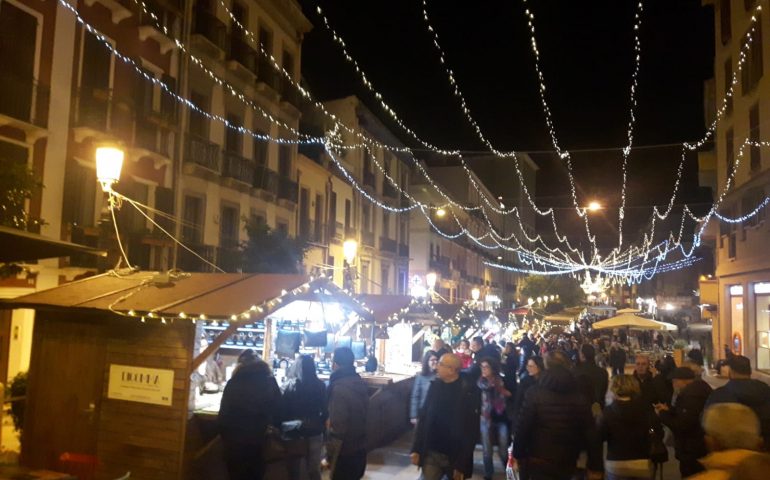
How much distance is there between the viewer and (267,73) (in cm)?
2111

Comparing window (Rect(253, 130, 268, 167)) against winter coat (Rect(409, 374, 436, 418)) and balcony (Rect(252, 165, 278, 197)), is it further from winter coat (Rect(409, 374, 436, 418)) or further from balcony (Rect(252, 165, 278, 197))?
winter coat (Rect(409, 374, 436, 418))

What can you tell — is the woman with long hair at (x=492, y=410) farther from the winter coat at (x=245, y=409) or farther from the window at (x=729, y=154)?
the window at (x=729, y=154)

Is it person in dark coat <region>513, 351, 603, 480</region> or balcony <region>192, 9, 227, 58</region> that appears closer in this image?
person in dark coat <region>513, 351, 603, 480</region>

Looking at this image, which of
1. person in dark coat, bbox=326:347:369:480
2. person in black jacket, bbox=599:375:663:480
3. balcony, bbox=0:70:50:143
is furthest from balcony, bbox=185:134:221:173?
person in black jacket, bbox=599:375:663:480

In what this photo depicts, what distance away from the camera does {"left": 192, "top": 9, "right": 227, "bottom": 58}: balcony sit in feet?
57.0

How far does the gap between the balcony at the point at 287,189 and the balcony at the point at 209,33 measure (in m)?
5.00

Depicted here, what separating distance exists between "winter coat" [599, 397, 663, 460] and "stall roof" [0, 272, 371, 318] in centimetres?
384

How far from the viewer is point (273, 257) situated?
17.1 m

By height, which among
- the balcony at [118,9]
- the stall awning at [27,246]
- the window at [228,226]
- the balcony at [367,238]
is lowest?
the stall awning at [27,246]

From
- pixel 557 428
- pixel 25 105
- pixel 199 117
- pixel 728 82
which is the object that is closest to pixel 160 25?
pixel 199 117

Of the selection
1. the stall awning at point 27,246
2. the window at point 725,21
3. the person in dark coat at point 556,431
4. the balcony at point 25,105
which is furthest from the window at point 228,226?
the window at point 725,21

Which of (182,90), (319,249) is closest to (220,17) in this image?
(182,90)

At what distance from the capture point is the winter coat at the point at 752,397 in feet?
19.0

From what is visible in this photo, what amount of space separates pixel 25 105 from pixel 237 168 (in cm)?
753
